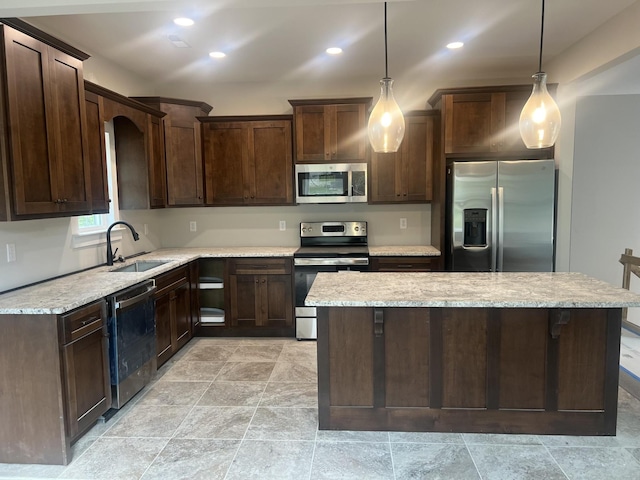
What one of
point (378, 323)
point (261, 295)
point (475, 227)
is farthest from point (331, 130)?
point (378, 323)

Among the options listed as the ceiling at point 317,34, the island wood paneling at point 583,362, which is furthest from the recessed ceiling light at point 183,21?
the island wood paneling at point 583,362

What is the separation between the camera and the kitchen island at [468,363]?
7.89ft

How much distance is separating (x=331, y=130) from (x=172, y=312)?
2368mm

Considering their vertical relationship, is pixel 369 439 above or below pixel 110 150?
below

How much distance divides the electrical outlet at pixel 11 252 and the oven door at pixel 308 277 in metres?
2.31

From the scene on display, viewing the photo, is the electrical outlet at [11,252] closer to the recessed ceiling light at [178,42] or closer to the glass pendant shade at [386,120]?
the recessed ceiling light at [178,42]

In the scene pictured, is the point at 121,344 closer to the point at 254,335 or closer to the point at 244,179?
the point at 254,335

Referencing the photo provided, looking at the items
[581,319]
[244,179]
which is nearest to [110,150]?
[244,179]

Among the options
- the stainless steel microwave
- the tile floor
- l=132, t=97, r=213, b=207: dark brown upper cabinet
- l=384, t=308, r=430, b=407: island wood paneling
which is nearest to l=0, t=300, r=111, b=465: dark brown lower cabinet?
the tile floor

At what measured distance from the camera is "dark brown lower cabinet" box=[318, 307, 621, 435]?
2416 mm

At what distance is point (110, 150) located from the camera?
12.7 feet

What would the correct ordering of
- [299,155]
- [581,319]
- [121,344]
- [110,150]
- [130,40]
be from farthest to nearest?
[299,155], [110,150], [130,40], [121,344], [581,319]

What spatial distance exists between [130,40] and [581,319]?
3.84 metres

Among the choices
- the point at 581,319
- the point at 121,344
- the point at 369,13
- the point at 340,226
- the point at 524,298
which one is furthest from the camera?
the point at 340,226
